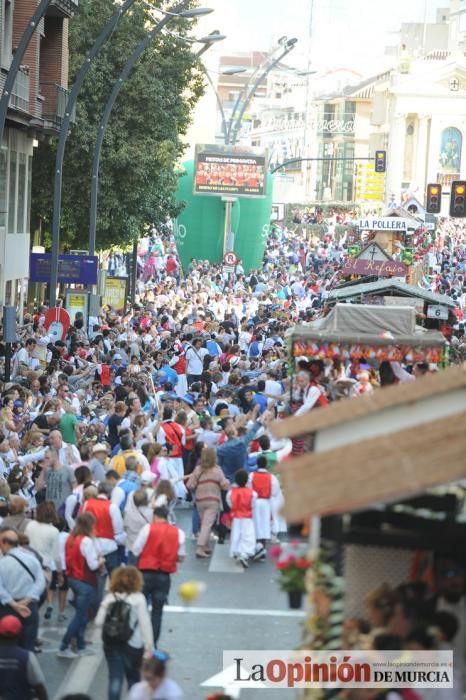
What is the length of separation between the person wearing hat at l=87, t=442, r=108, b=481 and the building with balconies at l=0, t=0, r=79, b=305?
1911 cm

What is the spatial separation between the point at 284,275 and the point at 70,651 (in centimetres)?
4803

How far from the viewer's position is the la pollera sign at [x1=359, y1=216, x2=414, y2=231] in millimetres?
45250

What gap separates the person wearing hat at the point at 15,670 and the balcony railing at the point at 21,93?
77.0 ft

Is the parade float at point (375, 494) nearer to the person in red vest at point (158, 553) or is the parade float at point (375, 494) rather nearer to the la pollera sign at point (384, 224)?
the person in red vest at point (158, 553)

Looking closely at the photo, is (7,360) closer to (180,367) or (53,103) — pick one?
(180,367)

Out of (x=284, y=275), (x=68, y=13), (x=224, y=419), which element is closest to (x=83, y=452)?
(x=224, y=419)

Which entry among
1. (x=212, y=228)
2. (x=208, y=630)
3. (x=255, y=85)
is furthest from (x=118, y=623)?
(x=212, y=228)

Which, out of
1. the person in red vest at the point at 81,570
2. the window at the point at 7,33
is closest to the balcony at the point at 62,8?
the window at the point at 7,33

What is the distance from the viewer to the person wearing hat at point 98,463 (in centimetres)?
1605

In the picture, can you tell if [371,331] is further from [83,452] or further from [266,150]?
[266,150]

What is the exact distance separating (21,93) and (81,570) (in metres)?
22.4

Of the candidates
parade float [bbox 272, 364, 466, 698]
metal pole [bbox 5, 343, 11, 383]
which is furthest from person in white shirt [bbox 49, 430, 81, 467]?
parade float [bbox 272, 364, 466, 698]

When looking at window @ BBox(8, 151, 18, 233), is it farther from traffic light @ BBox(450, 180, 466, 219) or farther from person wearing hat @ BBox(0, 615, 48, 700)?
person wearing hat @ BBox(0, 615, 48, 700)

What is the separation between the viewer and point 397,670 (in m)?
7.11
